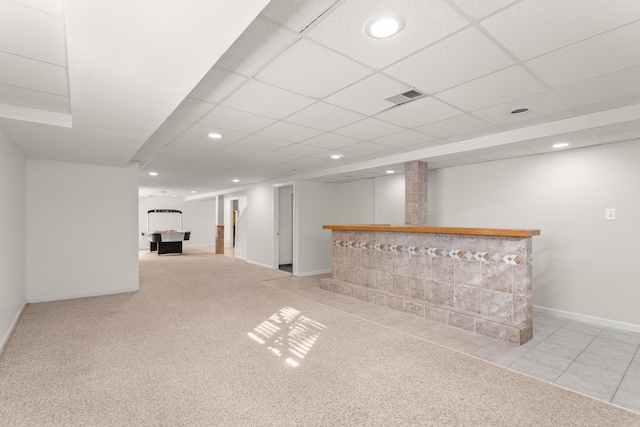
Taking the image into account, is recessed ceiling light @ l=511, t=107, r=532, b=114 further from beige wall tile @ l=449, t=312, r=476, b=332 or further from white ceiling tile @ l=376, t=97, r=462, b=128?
beige wall tile @ l=449, t=312, r=476, b=332

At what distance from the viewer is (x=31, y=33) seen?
5.64 feet

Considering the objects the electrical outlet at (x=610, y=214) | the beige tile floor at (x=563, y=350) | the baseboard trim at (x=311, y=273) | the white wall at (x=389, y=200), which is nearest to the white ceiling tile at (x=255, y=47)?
the beige tile floor at (x=563, y=350)

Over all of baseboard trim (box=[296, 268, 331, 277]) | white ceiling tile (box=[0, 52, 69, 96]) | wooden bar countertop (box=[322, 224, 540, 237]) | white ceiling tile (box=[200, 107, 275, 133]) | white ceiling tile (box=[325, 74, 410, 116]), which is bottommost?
baseboard trim (box=[296, 268, 331, 277])

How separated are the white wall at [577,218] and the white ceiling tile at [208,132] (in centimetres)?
393

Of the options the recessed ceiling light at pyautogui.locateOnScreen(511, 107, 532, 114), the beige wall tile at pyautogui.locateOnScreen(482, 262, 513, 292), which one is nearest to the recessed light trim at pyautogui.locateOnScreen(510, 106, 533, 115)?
the recessed ceiling light at pyautogui.locateOnScreen(511, 107, 532, 114)

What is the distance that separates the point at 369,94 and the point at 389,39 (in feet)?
2.64

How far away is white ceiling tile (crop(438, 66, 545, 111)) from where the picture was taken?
234 centimetres

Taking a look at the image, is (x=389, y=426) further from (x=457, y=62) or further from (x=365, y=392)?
(x=457, y=62)

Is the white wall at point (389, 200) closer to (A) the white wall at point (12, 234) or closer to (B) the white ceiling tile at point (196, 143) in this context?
(B) the white ceiling tile at point (196, 143)

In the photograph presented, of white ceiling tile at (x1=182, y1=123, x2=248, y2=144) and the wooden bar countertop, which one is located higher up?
white ceiling tile at (x1=182, y1=123, x2=248, y2=144)

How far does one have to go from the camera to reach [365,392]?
2.27 metres

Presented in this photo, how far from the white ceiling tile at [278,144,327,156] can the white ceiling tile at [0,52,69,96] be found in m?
2.62

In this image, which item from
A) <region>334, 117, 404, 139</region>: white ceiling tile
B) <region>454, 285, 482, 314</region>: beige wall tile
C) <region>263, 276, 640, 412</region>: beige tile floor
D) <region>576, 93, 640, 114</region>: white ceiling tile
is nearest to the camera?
<region>263, 276, 640, 412</region>: beige tile floor

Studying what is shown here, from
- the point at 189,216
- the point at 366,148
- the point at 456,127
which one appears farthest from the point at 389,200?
the point at 189,216
